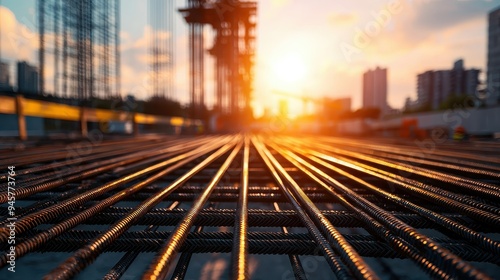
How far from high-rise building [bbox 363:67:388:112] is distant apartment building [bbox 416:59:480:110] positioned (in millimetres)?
15730

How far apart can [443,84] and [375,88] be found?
32.5 metres

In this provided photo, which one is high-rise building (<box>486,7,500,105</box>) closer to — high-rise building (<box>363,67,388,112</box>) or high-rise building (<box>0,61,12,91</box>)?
high-rise building (<box>363,67,388,112</box>)

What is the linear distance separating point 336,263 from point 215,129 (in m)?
26.0

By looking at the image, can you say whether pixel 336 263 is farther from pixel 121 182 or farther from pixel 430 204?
pixel 121 182

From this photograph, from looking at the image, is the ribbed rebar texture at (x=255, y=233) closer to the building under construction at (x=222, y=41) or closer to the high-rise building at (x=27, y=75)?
the building under construction at (x=222, y=41)

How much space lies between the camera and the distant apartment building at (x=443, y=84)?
244 ft

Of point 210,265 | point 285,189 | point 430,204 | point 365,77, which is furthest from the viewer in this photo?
point 365,77

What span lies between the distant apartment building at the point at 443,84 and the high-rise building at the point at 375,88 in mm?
15730

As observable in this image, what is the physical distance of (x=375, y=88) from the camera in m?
59.7

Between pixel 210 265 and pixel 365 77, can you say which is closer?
pixel 210 265

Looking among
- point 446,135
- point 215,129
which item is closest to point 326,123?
point 215,129

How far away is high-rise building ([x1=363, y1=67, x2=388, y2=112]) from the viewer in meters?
48.6

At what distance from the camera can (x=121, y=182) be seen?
312cm

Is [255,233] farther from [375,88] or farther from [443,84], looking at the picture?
[443,84]
